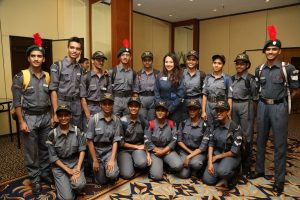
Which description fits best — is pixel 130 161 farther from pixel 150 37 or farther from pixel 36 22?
pixel 150 37

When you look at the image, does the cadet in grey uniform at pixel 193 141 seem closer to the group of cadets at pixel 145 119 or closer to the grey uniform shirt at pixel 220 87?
the group of cadets at pixel 145 119

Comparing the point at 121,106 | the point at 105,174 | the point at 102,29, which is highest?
the point at 102,29

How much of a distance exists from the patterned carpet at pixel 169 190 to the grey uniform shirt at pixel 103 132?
1.54 feet

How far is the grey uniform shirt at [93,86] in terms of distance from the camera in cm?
312

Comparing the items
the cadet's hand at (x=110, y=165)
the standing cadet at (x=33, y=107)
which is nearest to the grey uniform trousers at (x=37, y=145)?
the standing cadet at (x=33, y=107)

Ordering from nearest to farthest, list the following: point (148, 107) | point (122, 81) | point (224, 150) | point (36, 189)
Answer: point (36, 189), point (224, 150), point (122, 81), point (148, 107)

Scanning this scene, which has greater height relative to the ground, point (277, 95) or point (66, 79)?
point (66, 79)

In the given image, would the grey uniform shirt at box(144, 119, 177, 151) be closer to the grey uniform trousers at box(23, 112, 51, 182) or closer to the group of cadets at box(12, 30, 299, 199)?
the group of cadets at box(12, 30, 299, 199)

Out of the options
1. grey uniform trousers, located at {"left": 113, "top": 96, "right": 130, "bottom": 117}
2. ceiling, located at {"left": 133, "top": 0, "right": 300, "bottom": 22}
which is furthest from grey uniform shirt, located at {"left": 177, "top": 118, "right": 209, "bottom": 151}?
ceiling, located at {"left": 133, "top": 0, "right": 300, "bottom": 22}

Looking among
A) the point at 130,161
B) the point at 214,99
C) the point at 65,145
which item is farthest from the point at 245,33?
the point at 65,145

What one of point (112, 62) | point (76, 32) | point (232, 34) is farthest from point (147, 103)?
point (232, 34)

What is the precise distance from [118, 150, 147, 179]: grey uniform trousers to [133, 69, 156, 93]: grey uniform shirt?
92 cm

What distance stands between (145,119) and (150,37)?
17.3ft

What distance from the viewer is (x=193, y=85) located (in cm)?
340
